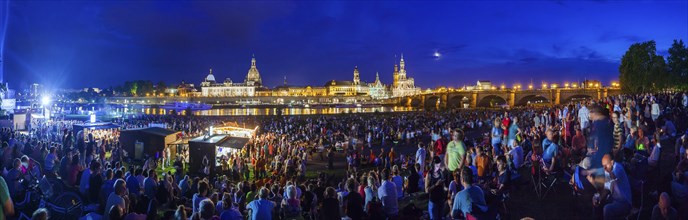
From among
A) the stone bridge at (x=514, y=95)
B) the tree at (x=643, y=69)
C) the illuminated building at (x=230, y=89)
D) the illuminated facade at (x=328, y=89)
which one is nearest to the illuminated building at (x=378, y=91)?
the illuminated facade at (x=328, y=89)

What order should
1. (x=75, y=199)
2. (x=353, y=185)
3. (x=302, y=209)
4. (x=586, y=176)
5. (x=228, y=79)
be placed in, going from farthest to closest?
(x=228, y=79) → (x=302, y=209) → (x=75, y=199) → (x=353, y=185) → (x=586, y=176)

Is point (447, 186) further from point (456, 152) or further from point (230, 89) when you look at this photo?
point (230, 89)

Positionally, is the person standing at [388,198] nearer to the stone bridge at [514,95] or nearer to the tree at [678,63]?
the tree at [678,63]

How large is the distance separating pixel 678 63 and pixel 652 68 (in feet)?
8.23

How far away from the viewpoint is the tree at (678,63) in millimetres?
45575

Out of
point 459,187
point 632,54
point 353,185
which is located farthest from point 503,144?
point 632,54

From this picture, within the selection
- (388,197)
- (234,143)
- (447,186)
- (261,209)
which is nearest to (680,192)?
(447,186)

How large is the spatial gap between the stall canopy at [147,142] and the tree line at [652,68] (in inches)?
2137

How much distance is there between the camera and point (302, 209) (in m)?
7.34

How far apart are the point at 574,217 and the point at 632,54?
56631mm

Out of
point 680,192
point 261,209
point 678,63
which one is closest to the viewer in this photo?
point 680,192

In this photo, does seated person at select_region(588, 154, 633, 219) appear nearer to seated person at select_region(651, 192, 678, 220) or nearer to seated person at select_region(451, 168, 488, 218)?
seated person at select_region(651, 192, 678, 220)

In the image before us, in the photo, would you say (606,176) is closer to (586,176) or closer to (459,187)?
(586,176)

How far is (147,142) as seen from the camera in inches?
626
